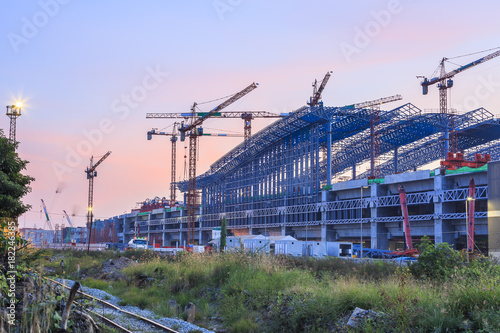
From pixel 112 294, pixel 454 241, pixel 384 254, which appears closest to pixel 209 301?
pixel 112 294

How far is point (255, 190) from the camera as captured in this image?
9144 cm

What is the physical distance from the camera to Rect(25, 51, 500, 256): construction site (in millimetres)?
56844

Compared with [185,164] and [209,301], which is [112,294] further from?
[185,164]

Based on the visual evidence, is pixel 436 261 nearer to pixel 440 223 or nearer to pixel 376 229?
pixel 440 223

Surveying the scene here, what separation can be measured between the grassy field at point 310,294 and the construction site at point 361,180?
828 inches

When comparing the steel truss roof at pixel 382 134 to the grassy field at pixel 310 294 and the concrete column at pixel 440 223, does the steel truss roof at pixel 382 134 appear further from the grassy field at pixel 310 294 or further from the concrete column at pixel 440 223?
the grassy field at pixel 310 294

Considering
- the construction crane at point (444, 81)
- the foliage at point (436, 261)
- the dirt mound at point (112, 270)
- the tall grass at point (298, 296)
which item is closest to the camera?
the tall grass at point (298, 296)

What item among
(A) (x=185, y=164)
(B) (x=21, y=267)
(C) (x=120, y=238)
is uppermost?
(A) (x=185, y=164)

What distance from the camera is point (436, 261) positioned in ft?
55.2

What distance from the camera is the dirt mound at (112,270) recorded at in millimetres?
29413

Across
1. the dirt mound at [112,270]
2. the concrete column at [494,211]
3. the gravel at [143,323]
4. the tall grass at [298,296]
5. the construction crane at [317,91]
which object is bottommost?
the dirt mound at [112,270]

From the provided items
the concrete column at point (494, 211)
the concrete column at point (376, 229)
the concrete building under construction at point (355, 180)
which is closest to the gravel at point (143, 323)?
the concrete column at point (494, 211)

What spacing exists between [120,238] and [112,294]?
133 metres

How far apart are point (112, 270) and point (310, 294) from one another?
22183 mm
